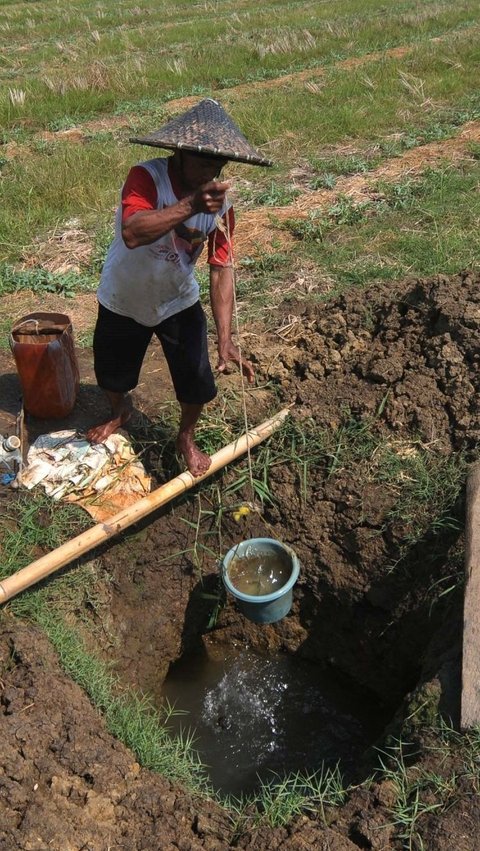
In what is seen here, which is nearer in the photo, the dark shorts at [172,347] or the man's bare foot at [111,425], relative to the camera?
the dark shorts at [172,347]

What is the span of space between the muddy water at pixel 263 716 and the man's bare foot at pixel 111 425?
1.21 m

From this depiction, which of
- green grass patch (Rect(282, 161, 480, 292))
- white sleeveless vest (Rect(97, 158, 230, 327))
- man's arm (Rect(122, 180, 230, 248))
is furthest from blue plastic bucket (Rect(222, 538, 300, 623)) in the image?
green grass patch (Rect(282, 161, 480, 292))

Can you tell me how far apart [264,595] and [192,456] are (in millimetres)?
812

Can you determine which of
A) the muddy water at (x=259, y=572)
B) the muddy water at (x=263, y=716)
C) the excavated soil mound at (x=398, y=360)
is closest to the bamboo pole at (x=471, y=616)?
the excavated soil mound at (x=398, y=360)

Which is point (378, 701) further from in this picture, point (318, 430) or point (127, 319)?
point (127, 319)

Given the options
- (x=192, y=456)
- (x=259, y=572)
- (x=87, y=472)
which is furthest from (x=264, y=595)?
(x=87, y=472)

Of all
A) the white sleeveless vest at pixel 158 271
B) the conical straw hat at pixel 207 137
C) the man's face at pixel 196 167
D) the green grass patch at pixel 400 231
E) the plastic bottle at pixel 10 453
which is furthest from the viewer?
the green grass patch at pixel 400 231

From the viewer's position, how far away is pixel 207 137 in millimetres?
2596

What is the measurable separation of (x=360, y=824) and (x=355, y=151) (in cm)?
699

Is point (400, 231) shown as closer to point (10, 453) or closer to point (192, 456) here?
point (192, 456)

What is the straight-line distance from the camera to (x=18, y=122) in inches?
391

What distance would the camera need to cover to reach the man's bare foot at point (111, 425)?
12.3 feet

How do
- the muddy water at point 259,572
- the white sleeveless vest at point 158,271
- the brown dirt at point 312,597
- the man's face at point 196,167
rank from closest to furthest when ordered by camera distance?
the brown dirt at point 312,597, the man's face at point 196,167, the white sleeveless vest at point 158,271, the muddy water at point 259,572

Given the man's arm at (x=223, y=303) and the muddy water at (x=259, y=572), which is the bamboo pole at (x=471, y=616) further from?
the man's arm at (x=223, y=303)
